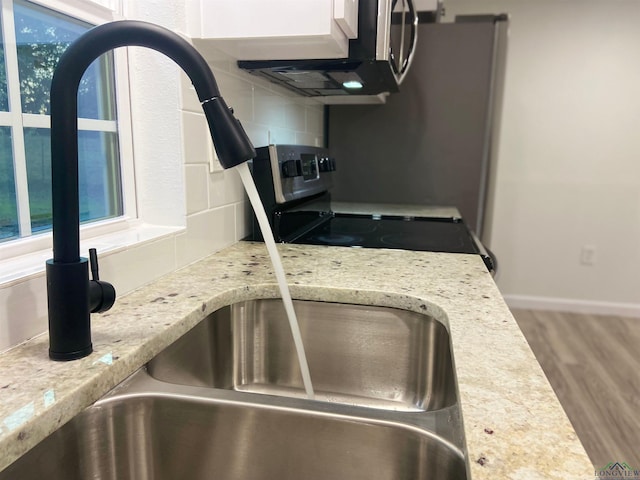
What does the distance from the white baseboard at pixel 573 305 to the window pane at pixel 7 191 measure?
125 inches

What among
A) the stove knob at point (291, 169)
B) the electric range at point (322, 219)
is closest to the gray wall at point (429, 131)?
the electric range at point (322, 219)

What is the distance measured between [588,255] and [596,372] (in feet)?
3.53

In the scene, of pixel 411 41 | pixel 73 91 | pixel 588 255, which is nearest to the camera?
pixel 73 91

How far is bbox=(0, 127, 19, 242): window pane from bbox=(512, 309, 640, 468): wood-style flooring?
1.90 metres

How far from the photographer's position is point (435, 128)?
2234 mm

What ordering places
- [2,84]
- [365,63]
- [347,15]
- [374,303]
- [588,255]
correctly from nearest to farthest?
[2,84]
[374,303]
[347,15]
[365,63]
[588,255]

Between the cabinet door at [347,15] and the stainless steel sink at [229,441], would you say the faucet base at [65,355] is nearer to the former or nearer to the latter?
the stainless steel sink at [229,441]

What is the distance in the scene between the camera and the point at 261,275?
0.94 meters

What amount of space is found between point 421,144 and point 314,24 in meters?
1.42

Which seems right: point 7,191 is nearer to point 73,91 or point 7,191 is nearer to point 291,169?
point 73,91

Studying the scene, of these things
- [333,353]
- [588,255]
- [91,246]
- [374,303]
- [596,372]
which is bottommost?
[596,372]

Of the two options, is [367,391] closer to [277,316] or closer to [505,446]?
[277,316]

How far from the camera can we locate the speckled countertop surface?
16.5 inches

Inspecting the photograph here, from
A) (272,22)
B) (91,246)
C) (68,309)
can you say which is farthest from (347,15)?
(68,309)
